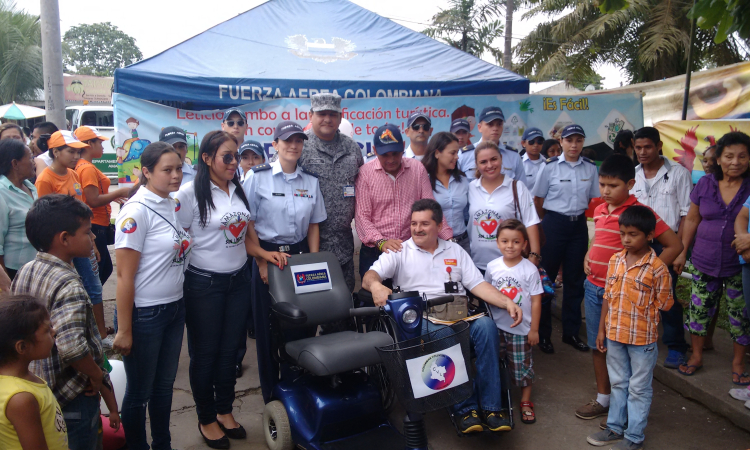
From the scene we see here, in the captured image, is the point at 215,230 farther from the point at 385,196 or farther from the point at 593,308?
the point at 593,308

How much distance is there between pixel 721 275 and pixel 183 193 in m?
3.78

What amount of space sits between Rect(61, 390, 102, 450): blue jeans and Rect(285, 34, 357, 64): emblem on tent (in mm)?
5402

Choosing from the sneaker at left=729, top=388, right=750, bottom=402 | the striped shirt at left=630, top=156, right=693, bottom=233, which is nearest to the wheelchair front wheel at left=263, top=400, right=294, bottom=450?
the sneaker at left=729, top=388, right=750, bottom=402

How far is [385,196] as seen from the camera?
159 inches

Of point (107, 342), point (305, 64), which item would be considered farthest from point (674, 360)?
point (305, 64)

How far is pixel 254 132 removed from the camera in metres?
6.33

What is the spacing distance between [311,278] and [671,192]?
3.16 meters

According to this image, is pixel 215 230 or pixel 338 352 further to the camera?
pixel 215 230

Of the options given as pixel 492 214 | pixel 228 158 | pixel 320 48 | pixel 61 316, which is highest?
pixel 320 48

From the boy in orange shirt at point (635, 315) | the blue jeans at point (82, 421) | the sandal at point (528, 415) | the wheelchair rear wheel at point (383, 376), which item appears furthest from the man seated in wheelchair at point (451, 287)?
the blue jeans at point (82, 421)

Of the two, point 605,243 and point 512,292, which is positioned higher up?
point 605,243

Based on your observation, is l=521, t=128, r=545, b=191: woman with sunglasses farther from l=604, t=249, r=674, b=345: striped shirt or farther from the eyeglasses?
the eyeglasses

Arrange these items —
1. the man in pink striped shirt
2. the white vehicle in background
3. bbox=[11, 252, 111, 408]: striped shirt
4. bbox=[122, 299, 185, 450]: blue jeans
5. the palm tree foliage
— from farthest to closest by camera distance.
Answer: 1. the white vehicle in background
2. the palm tree foliage
3. the man in pink striped shirt
4. bbox=[122, 299, 185, 450]: blue jeans
5. bbox=[11, 252, 111, 408]: striped shirt

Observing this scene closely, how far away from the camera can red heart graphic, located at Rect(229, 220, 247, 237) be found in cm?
323
